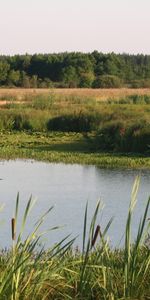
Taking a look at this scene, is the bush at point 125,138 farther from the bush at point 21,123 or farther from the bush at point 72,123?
the bush at point 21,123

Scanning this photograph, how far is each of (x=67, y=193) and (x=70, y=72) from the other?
48.8 m

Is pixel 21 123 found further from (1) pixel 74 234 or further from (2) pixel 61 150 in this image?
(1) pixel 74 234

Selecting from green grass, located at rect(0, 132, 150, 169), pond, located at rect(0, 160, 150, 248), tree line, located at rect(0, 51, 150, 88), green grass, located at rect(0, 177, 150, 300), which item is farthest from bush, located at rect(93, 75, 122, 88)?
green grass, located at rect(0, 177, 150, 300)

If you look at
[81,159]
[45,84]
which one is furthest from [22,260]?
[45,84]

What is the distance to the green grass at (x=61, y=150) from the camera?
1878cm

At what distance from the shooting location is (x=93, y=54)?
65.8 meters

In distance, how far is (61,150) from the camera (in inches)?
859

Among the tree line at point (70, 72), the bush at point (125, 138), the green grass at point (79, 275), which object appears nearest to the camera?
the green grass at point (79, 275)

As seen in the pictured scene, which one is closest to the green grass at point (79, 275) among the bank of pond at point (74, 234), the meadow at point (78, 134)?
the bank of pond at point (74, 234)

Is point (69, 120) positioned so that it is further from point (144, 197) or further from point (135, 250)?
point (135, 250)

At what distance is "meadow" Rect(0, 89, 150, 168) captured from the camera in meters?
20.0

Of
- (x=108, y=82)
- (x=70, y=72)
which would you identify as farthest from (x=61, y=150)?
(x=70, y=72)

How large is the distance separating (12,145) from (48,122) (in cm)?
536

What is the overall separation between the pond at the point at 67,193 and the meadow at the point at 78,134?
1.24m
